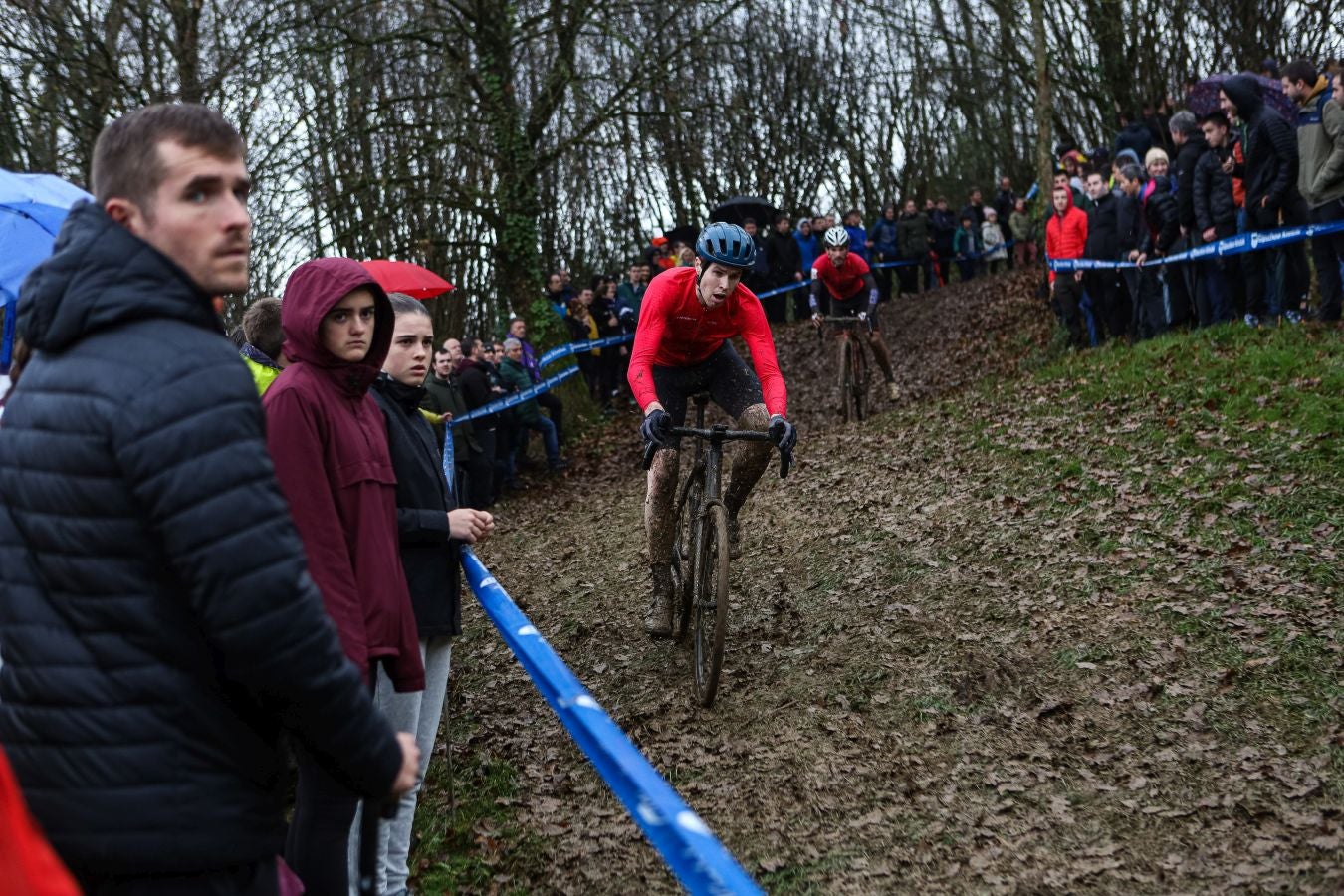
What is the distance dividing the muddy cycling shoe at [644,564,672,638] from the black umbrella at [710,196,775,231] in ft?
58.3

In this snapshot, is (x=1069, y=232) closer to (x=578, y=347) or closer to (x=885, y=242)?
(x=578, y=347)

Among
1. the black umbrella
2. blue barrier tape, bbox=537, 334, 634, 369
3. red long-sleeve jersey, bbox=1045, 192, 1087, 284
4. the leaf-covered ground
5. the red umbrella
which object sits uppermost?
the black umbrella

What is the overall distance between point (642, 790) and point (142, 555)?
115 cm

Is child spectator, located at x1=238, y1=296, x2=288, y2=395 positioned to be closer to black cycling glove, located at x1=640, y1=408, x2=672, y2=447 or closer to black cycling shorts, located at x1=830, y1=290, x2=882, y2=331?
black cycling glove, located at x1=640, y1=408, x2=672, y2=447

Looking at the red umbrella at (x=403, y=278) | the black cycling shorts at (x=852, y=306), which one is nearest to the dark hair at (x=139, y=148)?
the red umbrella at (x=403, y=278)

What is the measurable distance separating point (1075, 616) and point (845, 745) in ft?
6.73

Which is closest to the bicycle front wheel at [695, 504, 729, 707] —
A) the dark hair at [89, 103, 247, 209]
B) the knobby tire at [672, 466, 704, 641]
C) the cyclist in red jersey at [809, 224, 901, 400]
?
the knobby tire at [672, 466, 704, 641]

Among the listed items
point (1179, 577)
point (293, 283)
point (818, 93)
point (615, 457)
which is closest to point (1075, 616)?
point (1179, 577)

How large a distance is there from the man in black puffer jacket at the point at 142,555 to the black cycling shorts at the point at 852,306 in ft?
40.7

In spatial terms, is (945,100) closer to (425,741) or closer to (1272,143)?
(1272,143)

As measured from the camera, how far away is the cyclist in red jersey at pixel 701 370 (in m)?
6.60

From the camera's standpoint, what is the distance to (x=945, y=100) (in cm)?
3503

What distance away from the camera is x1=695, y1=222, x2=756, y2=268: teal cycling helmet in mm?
6500

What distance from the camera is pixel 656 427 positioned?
655 cm
